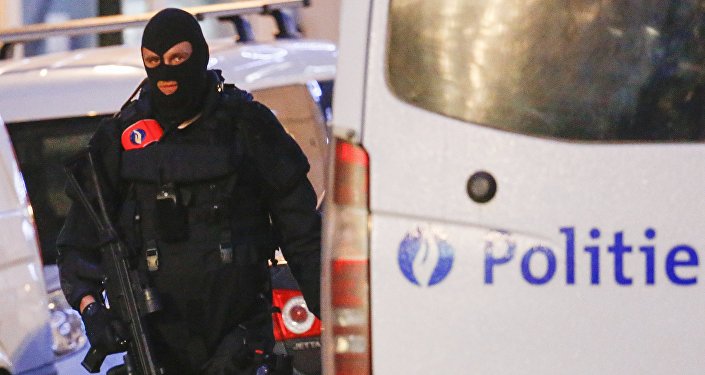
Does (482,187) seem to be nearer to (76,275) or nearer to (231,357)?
(231,357)

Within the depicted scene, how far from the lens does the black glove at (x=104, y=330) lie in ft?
14.2

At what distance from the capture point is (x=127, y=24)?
7043mm

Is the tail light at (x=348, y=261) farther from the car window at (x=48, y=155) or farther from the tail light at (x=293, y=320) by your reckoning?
the car window at (x=48, y=155)

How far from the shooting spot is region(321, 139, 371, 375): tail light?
325cm

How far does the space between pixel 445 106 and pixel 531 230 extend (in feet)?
1.00

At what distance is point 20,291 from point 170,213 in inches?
51.4

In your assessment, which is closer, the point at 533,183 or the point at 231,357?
the point at 533,183

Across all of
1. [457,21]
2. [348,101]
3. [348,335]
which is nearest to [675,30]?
[457,21]

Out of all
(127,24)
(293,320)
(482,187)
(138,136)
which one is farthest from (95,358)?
(127,24)

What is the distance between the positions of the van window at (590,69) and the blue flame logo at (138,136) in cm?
146

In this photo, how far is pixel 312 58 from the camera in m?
7.47

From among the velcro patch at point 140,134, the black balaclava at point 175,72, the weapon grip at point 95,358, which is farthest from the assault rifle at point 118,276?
the black balaclava at point 175,72

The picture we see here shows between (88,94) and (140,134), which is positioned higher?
(140,134)

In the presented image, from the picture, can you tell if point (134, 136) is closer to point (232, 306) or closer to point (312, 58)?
point (232, 306)
